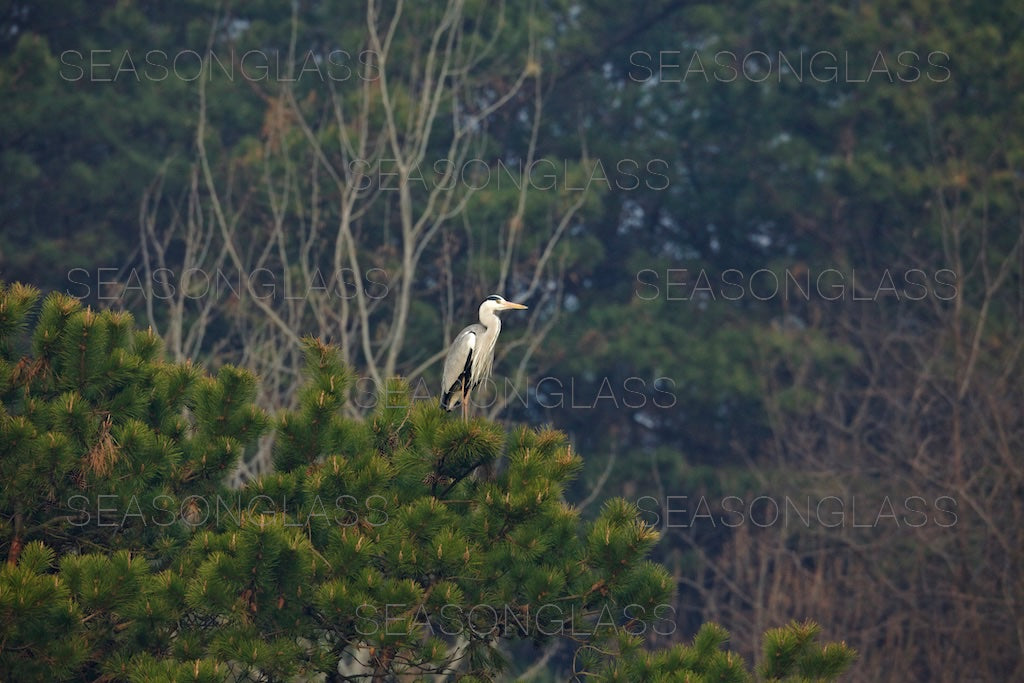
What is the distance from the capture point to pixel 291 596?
6.75 m

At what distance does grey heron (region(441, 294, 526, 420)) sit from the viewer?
344 inches

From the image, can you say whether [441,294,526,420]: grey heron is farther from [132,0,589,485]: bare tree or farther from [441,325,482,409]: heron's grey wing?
[132,0,589,485]: bare tree

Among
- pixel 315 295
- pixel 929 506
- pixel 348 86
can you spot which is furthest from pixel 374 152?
pixel 929 506

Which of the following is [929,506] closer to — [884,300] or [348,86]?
[884,300]

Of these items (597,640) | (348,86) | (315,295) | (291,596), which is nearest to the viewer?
(291,596)

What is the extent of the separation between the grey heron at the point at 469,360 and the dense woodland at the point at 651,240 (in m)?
4.69

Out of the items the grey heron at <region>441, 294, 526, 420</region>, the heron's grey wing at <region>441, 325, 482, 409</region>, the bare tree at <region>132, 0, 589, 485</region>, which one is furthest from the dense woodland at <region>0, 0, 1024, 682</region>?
the heron's grey wing at <region>441, 325, 482, 409</region>

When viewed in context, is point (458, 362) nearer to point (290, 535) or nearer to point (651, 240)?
point (290, 535)

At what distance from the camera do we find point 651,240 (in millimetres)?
23547

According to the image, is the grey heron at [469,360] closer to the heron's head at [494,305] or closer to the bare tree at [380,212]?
the heron's head at [494,305]

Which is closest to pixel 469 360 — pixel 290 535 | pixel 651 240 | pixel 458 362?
pixel 458 362

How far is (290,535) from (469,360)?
94.8 inches

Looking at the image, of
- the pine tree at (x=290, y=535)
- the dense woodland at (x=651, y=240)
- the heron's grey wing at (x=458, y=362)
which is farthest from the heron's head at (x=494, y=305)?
the dense woodland at (x=651, y=240)

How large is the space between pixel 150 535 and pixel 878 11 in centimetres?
1727
